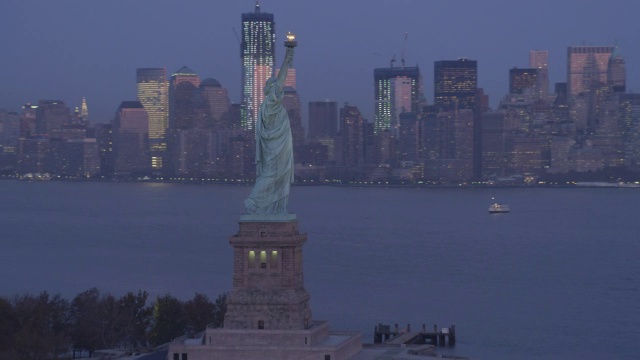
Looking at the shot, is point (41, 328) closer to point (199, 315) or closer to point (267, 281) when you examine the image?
point (199, 315)

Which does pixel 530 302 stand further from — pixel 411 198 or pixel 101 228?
pixel 411 198

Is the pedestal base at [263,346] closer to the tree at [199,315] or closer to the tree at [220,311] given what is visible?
the tree at [220,311]

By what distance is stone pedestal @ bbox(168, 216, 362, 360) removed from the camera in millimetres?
21625

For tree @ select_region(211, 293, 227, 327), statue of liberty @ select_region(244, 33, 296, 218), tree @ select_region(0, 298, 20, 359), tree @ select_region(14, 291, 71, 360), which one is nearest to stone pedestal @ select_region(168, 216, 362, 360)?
statue of liberty @ select_region(244, 33, 296, 218)

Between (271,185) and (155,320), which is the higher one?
(271,185)

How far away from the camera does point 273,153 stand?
2270 cm

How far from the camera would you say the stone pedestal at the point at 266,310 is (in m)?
21.6

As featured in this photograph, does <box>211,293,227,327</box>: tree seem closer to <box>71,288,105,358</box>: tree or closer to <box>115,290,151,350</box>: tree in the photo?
<box>115,290,151,350</box>: tree

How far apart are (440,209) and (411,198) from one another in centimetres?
2445

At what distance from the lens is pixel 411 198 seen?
13138 centimetres

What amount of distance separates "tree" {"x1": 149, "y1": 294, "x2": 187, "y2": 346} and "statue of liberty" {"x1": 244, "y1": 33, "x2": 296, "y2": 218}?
24.7 feet

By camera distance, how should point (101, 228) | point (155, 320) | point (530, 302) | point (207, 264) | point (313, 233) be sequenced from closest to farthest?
point (155, 320), point (530, 302), point (207, 264), point (313, 233), point (101, 228)

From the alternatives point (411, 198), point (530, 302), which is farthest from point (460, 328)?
point (411, 198)

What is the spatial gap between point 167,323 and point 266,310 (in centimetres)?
812
